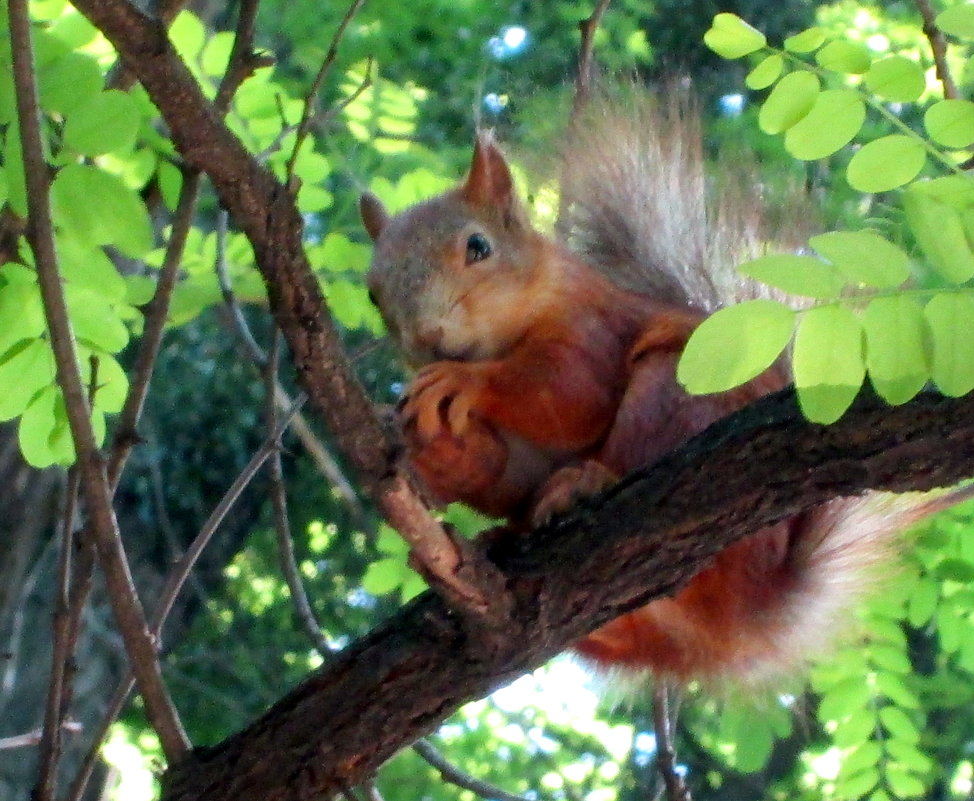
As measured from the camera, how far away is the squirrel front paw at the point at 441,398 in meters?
Result: 1.55

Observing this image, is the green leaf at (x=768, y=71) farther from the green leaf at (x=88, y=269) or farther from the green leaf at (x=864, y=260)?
the green leaf at (x=88, y=269)

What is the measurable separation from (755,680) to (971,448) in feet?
2.74

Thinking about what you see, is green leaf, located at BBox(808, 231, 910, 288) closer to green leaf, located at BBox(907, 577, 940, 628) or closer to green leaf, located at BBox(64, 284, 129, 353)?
green leaf, located at BBox(64, 284, 129, 353)

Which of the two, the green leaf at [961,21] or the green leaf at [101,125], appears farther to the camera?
the green leaf at [101,125]

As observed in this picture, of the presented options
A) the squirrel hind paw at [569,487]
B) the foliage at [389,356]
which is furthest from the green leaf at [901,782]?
the squirrel hind paw at [569,487]

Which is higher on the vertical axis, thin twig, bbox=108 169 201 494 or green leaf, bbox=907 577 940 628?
thin twig, bbox=108 169 201 494

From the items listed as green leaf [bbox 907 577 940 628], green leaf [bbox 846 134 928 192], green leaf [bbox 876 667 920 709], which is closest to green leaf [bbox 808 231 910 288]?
green leaf [bbox 846 134 928 192]

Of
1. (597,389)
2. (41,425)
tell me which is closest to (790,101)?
(597,389)

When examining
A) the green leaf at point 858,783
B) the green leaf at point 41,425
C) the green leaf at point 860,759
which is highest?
the green leaf at point 41,425

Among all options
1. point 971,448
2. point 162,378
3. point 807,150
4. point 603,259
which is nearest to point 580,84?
point 603,259

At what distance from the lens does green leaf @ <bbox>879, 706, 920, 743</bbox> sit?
92.4 inches

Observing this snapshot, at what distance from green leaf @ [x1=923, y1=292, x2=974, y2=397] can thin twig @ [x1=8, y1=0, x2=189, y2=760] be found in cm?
73

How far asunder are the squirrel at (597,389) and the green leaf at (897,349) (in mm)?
569

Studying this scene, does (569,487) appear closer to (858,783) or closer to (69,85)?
(69,85)
